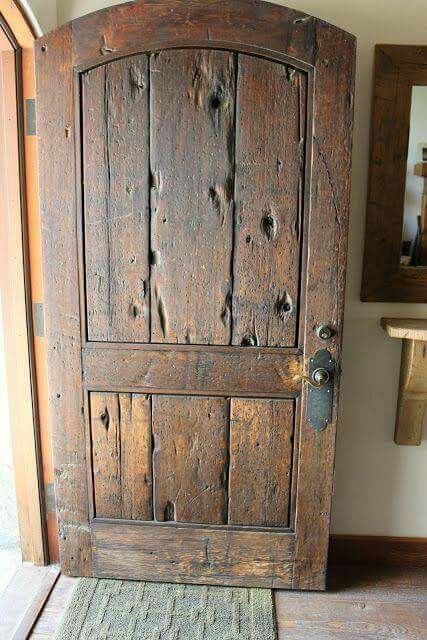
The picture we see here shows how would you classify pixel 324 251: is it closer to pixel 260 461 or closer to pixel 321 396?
pixel 321 396

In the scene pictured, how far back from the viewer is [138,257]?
158 cm

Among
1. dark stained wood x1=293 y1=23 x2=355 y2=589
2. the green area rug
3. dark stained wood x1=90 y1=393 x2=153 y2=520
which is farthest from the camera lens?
dark stained wood x1=90 y1=393 x2=153 y2=520

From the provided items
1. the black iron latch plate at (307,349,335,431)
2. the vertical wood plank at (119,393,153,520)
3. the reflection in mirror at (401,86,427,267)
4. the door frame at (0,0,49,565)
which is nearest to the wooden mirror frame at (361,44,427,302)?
the reflection in mirror at (401,86,427,267)

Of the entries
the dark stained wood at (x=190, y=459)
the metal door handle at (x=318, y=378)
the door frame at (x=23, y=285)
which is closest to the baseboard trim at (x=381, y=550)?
the dark stained wood at (x=190, y=459)

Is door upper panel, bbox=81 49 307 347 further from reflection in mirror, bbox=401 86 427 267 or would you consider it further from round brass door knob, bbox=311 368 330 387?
reflection in mirror, bbox=401 86 427 267

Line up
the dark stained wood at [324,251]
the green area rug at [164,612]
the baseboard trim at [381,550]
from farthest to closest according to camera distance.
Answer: the baseboard trim at [381,550] → the green area rug at [164,612] → the dark stained wood at [324,251]

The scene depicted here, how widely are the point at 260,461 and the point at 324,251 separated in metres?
0.71

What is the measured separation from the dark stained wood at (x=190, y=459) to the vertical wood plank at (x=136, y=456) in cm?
2

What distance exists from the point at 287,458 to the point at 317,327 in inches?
17.7

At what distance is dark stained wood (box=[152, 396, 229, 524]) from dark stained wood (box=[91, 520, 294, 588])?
0.20ft

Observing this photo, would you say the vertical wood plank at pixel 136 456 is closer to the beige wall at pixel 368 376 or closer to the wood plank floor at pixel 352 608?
the wood plank floor at pixel 352 608

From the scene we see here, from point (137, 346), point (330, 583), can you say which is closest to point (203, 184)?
point (137, 346)

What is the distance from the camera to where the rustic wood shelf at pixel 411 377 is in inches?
64.3

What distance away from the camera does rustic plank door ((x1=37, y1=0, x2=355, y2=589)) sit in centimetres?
147
